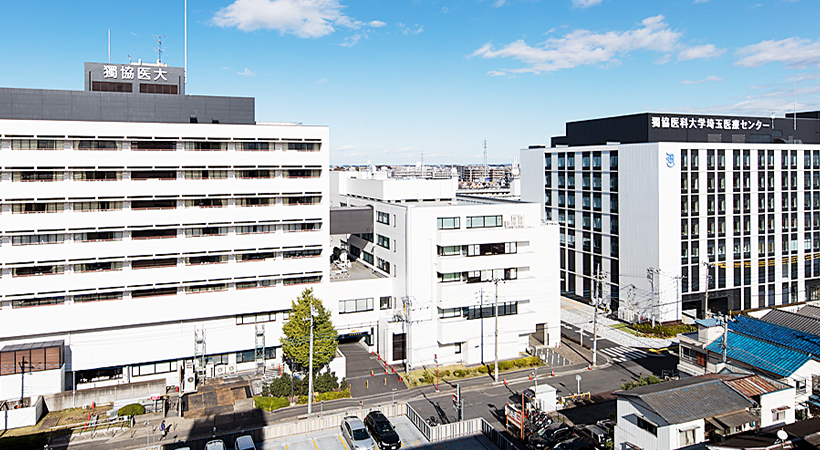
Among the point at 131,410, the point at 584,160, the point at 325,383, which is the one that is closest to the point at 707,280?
the point at 584,160

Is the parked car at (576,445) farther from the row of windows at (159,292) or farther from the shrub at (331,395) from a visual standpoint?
the row of windows at (159,292)

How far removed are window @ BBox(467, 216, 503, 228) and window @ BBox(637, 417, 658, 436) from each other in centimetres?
2683

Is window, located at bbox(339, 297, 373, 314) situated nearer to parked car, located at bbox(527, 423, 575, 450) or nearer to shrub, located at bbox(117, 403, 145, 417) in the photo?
shrub, located at bbox(117, 403, 145, 417)

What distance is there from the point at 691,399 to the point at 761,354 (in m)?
12.0

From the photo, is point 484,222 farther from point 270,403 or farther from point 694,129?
point 694,129

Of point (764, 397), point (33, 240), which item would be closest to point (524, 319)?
point (764, 397)

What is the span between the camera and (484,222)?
56.8 m

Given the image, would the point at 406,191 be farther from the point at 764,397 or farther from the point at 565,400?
the point at 764,397

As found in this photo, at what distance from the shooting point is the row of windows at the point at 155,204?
4852 cm

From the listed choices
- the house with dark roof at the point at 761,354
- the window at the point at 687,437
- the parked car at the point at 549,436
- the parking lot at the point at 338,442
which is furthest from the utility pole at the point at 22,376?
the house with dark roof at the point at 761,354

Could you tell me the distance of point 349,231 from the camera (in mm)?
62875

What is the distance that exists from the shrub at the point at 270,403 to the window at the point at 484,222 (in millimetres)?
23594

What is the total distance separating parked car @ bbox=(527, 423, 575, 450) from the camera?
37281 millimetres

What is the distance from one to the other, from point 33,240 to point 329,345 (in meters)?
26.4
